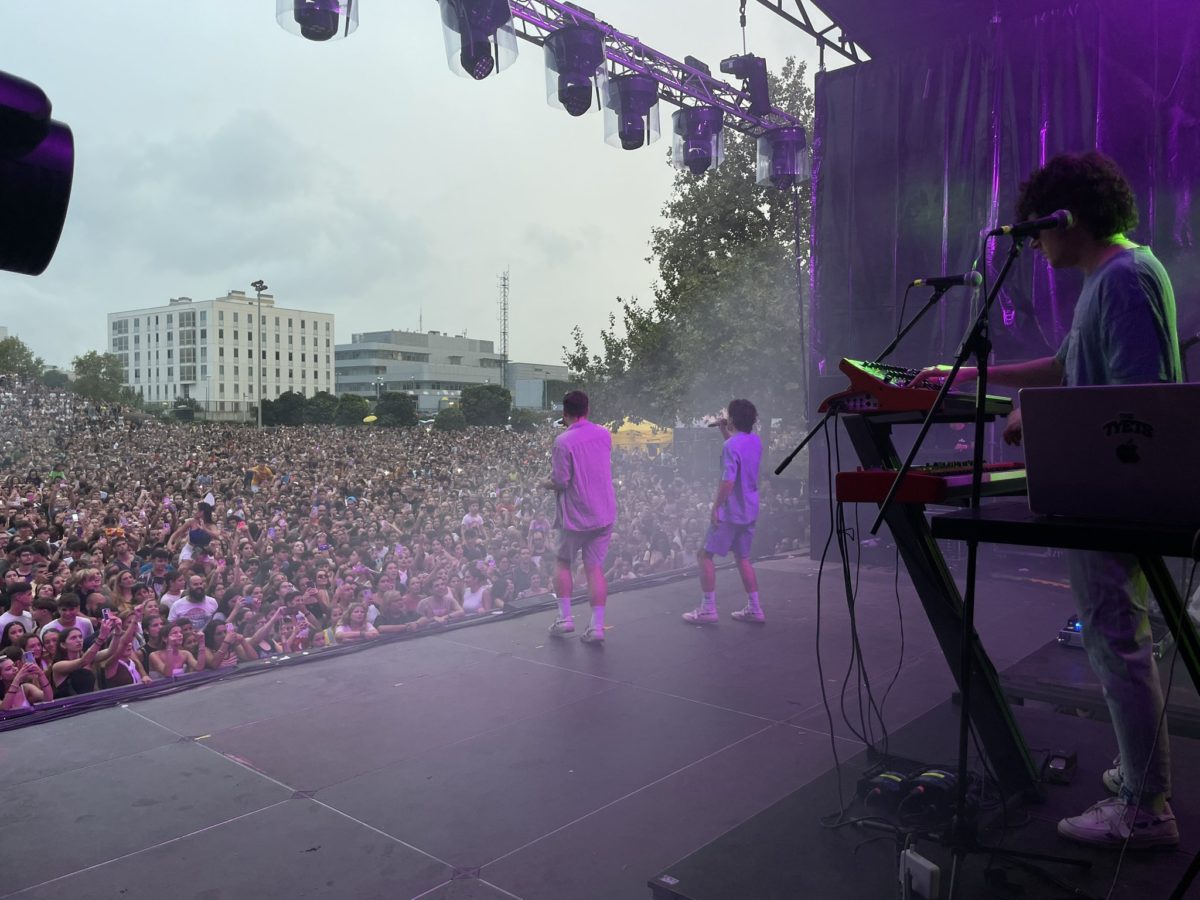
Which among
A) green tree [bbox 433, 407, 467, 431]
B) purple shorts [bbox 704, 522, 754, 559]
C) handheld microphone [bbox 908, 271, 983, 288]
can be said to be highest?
green tree [bbox 433, 407, 467, 431]

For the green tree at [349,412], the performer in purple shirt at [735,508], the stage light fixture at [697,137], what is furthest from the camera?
the green tree at [349,412]

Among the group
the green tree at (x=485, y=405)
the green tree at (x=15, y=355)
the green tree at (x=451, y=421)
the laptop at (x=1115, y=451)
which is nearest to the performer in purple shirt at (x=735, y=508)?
the laptop at (x=1115, y=451)

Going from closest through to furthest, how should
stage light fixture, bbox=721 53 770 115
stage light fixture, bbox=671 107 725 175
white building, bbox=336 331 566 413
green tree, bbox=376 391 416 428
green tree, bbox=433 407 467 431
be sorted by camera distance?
1. stage light fixture, bbox=671 107 725 175
2. stage light fixture, bbox=721 53 770 115
3. green tree, bbox=433 407 467 431
4. green tree, bbox=376 391 416 428
5. white building, bbox=336 331 566 413

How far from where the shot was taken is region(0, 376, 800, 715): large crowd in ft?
14.5

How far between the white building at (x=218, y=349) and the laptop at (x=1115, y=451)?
29.9 metres

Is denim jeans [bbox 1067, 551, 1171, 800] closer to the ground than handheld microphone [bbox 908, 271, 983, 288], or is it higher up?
closer to the ground

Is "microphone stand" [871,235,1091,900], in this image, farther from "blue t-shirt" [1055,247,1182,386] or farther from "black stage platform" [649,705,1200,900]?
"blue t-shirt" [1055,247,1182,386]

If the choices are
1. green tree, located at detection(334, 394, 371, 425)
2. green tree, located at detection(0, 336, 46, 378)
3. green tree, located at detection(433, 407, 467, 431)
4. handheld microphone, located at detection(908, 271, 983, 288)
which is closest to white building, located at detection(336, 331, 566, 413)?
green tree, located at detection(0, 336, 46, 378)

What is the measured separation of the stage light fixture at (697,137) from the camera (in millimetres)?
7695

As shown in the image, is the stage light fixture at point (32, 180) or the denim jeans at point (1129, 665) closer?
the stage light fixture at point (32, 180)

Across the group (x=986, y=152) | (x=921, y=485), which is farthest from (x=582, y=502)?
(x=986, y=152)

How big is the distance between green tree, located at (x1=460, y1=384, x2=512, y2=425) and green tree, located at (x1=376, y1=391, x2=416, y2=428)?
2.13 meters

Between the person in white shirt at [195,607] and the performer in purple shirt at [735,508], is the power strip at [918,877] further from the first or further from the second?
the person in white shirt at [195,607]

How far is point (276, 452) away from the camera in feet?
53.3
